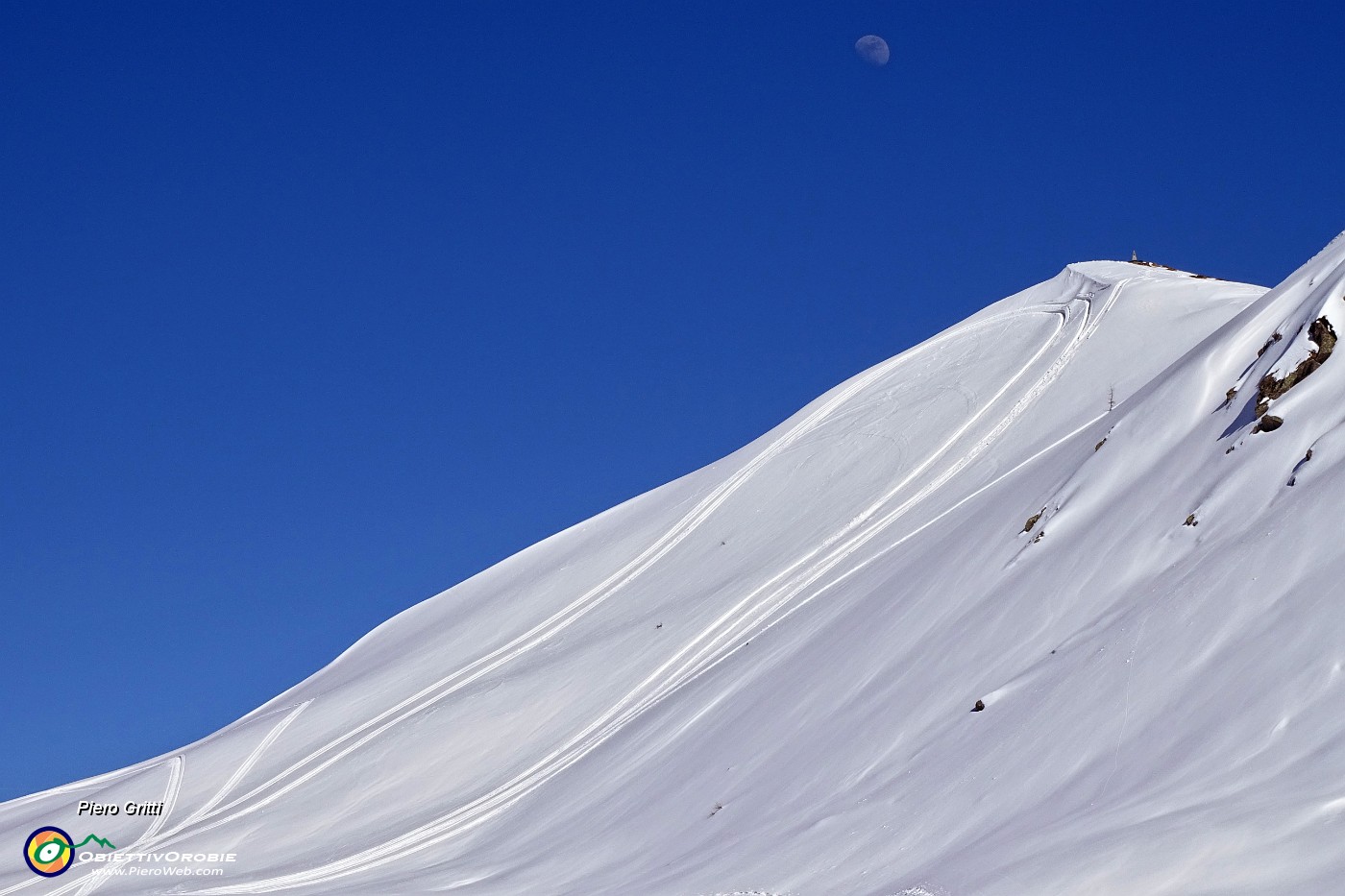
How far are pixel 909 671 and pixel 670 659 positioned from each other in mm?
9759

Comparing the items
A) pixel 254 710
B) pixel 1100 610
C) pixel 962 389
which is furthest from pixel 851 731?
pixel 254 710

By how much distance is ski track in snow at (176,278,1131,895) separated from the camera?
27844mm

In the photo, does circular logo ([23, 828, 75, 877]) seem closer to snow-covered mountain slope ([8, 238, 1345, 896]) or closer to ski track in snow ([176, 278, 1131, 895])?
snow-covered mountain slope ([8, 238, 1345, 896])

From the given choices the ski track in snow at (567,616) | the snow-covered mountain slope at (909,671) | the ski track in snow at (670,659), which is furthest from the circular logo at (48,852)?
the ski track in snow at (670,659)

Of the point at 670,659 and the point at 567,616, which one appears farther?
the point at 567,616

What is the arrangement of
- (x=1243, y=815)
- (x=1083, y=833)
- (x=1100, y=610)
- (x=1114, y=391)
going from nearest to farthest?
(x=1243, y=815)
(x=1083, y=833)
(x=1100, y=610)
(x=1114, y=391)

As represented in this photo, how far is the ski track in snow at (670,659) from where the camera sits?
2784 centimetres

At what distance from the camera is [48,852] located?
30.6 meters

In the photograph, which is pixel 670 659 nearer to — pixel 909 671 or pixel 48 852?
pixel 909 671

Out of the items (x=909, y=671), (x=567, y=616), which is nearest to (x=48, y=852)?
(x=567, y=616)

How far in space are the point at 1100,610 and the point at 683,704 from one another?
34.6 feet

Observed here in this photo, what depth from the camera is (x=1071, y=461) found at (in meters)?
26.8

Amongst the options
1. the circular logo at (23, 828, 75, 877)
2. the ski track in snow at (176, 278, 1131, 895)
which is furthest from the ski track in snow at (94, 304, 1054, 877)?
the circular logo at (23, 828, 75, 877)

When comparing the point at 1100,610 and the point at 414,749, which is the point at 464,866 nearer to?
the point at 414,749
